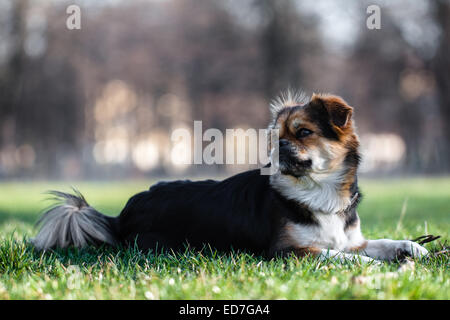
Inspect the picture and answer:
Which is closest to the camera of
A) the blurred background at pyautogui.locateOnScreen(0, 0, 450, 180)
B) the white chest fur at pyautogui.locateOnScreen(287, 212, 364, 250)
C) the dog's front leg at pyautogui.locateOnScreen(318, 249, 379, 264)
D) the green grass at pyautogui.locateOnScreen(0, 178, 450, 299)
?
the green grass at pyautogui.locateOnScreen(0, 178, 450, 299)

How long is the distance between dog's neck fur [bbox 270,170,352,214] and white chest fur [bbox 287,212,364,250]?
0.30ft

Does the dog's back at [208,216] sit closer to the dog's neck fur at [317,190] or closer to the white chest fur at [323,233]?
the dog's neck fur at [317,190]

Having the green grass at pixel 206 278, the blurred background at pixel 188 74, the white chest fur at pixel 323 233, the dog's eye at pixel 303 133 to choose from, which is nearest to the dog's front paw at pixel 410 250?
the green grass at pixel 206 278

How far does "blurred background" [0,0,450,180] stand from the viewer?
31.8m

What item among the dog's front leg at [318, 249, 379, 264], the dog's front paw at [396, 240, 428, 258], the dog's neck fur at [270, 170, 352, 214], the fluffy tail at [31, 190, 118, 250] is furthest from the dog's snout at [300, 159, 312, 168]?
the fluffy tail at [31, 190, 118, 250]

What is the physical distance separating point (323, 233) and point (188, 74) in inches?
1312

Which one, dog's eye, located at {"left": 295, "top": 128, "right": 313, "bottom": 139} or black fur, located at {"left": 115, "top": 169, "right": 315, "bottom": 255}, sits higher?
dog's eye, located at {"left": 295, "top": 128, "right": 313, "bottom": 139}

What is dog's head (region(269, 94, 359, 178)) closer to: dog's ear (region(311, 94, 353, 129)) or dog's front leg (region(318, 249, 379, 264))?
dog's ear (region(311, 94, 353, 129))

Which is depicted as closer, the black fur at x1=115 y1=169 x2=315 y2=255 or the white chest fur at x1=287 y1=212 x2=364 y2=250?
the white chest fur at x1=287 y1=212 x2=364 y2=250

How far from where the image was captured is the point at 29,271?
14.8ft

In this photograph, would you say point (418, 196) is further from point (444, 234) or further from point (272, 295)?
point (272, 295)

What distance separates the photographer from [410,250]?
4922 mm

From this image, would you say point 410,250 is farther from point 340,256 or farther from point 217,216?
point 217,216

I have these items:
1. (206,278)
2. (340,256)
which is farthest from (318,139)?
(206,278)
